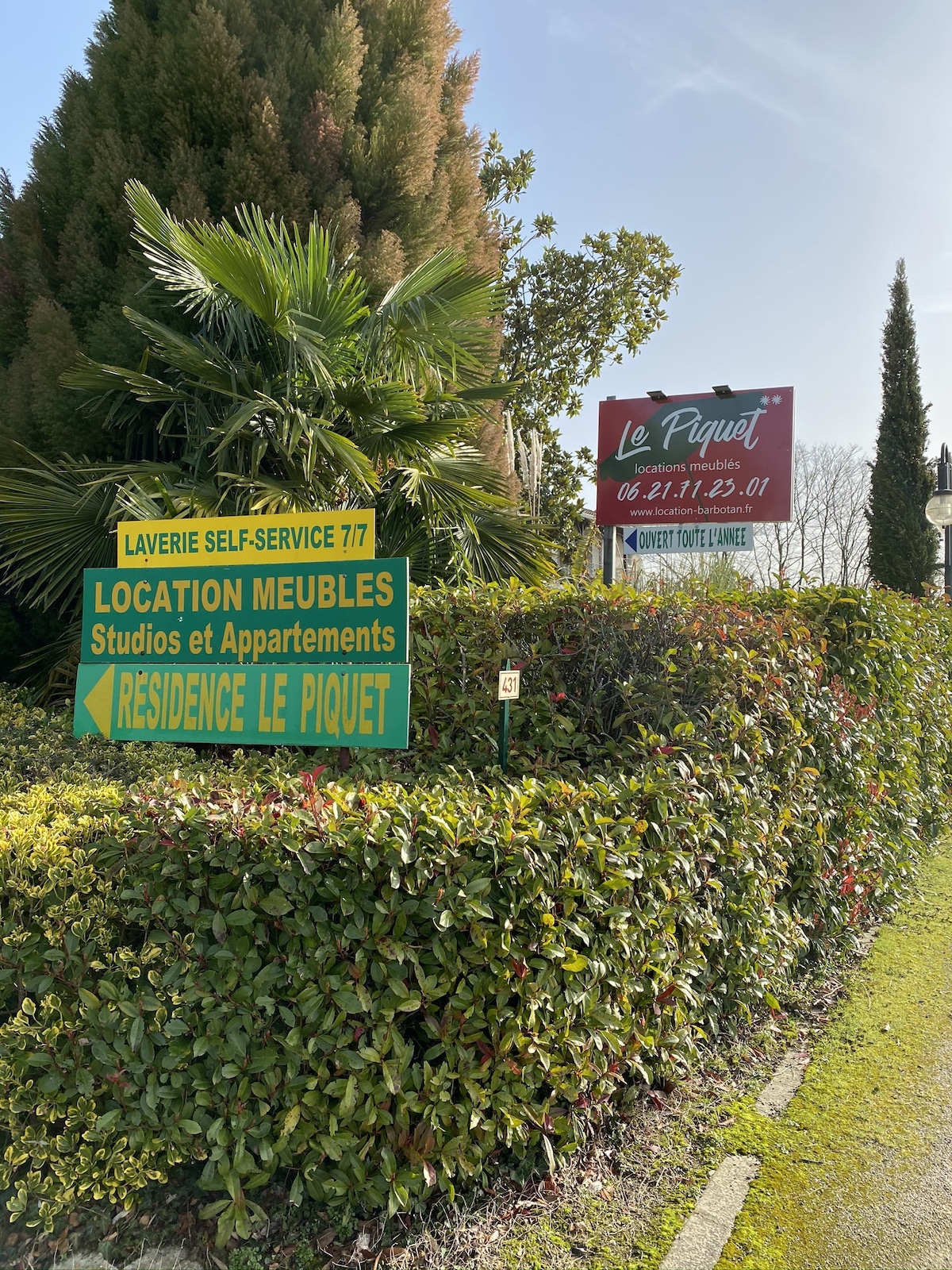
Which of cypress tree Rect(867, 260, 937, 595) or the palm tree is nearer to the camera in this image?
the palm tree

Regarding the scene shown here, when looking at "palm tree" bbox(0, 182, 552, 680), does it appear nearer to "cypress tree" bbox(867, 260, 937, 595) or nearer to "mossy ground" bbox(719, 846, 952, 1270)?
"mossy ground" bbox(719, 846, 952, 1270)

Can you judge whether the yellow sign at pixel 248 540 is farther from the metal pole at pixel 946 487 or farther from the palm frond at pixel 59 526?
the metal pole at pixel 946 487

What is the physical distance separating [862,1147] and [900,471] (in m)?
24.0

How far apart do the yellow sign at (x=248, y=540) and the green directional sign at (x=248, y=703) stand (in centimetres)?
48

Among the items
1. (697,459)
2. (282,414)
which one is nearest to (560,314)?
(697,459)

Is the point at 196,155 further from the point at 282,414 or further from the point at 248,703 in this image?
the point at 248,703

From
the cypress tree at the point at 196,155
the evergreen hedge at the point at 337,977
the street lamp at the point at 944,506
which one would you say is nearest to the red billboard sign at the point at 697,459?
the street lamp at the point at 944,506

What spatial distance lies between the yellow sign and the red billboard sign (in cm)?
942

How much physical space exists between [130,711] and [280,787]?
1.37 meters

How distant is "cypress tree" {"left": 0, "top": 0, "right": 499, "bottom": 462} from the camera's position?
6914mm

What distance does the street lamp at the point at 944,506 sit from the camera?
11.5 meters

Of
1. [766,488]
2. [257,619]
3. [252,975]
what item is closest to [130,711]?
[257,619]

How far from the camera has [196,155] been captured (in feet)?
23.1

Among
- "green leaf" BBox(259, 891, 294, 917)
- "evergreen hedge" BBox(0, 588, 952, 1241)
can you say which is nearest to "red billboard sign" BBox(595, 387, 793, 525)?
"evergreen hedge" BBox(0, 588, 952, 1241)
